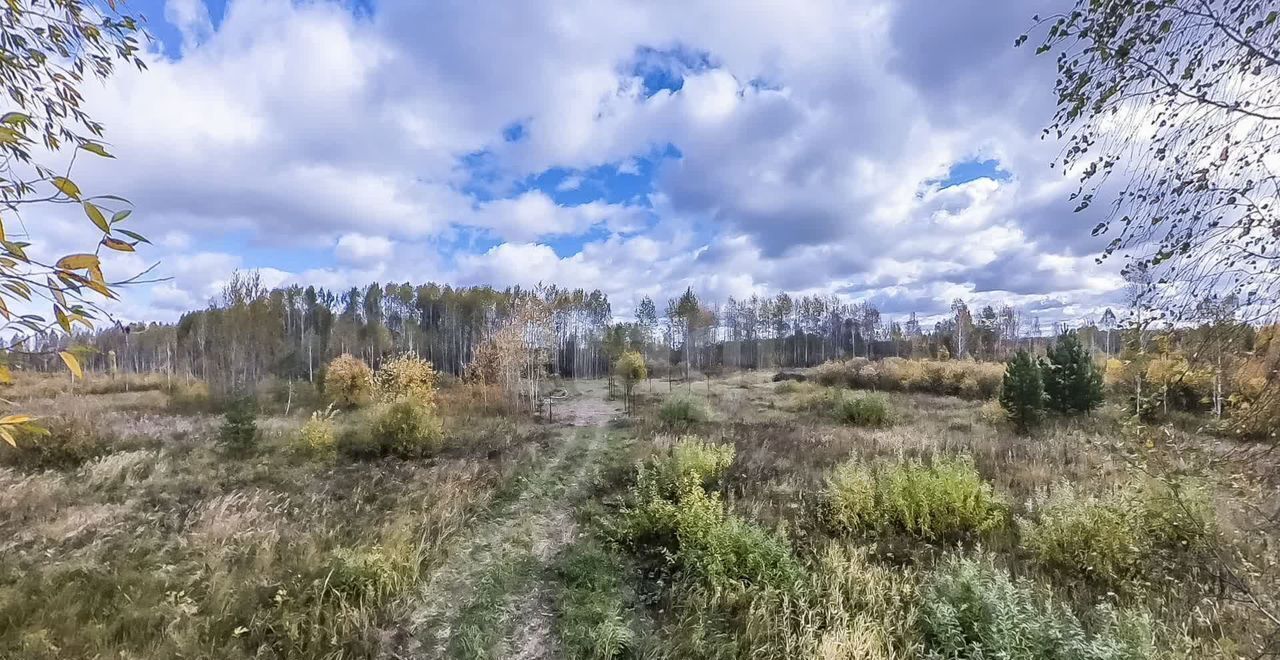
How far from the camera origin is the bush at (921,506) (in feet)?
21.5

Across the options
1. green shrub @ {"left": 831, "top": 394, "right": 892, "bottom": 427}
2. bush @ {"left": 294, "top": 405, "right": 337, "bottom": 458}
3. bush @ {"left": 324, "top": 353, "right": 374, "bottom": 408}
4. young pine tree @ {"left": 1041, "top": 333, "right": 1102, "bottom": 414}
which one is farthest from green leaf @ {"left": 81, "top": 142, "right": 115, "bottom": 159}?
young pine tree @ {"left": 1041, "top": 333, "right": 1102, "bottom": 414}

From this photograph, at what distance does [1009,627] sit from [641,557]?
12.3 feet

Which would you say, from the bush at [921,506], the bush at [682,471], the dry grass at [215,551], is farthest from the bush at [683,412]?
the bush at [921,506]

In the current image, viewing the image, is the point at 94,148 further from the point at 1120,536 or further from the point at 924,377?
the point at 924,377

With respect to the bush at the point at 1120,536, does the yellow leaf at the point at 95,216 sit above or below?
above

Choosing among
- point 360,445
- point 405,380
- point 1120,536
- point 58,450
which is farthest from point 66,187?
point 405,380

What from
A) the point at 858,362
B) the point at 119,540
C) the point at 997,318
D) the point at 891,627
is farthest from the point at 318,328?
the point at 997,318

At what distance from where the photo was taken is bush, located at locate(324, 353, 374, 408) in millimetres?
19594

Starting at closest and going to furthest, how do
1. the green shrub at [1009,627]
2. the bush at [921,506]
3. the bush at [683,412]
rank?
the green shrub at [1009,627], the bush at [921,506], the bush at [683,412]

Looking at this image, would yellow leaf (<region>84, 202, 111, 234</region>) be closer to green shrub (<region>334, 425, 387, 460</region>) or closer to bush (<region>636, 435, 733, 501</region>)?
bush (<region>636, 435, 733, 501</region>)

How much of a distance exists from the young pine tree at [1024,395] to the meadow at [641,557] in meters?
5.57

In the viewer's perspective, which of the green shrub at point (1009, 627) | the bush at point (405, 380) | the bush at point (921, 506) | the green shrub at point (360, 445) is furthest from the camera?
the bush at point (405, 380)

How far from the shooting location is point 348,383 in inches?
784

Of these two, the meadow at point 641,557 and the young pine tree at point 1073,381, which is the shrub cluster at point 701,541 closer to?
the meadow at point 641,557
